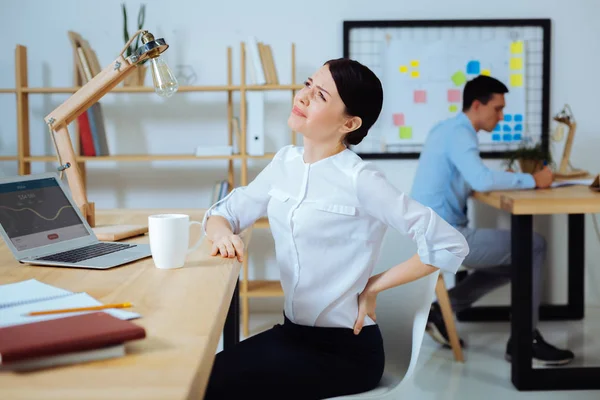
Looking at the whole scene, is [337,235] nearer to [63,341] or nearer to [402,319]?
[402,319]

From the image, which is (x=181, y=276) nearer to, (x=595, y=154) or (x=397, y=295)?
(x=397, y=295)

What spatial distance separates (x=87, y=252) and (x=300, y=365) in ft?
1.74

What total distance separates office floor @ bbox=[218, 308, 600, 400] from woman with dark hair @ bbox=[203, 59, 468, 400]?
4.13ft

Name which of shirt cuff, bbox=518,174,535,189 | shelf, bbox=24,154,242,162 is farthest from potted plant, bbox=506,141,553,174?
shelf, bbox=24,154,242,162

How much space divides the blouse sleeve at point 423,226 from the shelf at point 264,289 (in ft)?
6.87

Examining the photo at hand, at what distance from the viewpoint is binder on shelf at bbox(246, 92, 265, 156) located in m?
3.51

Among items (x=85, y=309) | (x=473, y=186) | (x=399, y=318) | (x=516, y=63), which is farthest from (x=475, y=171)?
(x=85, y=309)

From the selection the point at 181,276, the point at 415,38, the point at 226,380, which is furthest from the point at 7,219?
the point at 415,38

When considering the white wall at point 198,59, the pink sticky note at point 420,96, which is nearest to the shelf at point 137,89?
the white wall at point 198,59

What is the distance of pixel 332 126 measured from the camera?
158 cm

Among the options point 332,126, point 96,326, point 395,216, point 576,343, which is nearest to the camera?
point 96,326

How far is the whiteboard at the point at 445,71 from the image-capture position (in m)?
3.81

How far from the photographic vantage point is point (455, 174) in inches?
129

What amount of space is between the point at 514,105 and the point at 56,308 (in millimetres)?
3358
